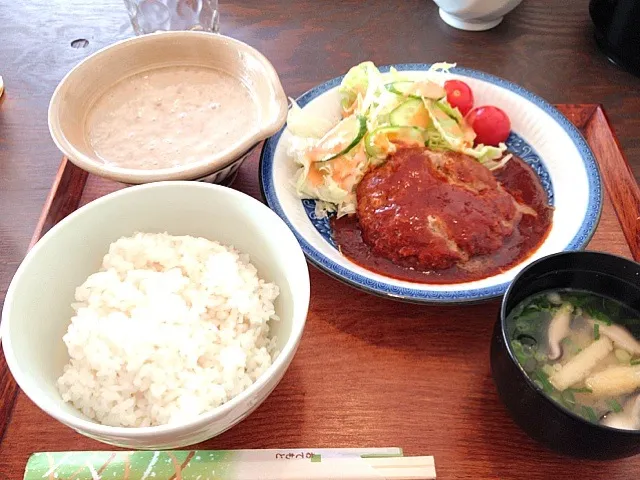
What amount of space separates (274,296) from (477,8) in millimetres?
1948

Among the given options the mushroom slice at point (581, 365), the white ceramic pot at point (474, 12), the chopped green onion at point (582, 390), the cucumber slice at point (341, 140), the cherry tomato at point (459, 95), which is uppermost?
the white ceramic pot at point (474, 12)

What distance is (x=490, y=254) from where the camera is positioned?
183cm

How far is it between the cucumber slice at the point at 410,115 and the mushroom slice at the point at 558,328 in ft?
3.22

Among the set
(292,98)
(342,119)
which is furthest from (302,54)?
(342,119)

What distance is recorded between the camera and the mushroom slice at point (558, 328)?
1.33 m

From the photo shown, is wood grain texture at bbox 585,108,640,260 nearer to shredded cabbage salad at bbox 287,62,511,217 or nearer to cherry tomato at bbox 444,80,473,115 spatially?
shredded cabbage salad at bbox 287,62,511,217

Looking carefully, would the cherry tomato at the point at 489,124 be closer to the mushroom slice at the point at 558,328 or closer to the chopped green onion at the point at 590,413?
the mushroom slice at the point at 558,328

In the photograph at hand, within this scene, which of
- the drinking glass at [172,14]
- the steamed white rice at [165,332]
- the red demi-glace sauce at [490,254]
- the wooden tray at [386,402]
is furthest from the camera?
the drinking glass at [172,14]

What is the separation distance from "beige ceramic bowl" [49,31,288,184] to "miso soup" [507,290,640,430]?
2.98ft

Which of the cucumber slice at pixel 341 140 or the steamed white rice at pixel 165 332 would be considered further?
the cucumber slice at pixel 341 140

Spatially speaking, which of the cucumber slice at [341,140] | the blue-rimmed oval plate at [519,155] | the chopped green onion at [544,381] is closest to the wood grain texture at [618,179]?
the blue-rimmed oval plate at [519,155]

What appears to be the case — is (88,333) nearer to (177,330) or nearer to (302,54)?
(177,330)

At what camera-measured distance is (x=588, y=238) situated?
1653 millimetres

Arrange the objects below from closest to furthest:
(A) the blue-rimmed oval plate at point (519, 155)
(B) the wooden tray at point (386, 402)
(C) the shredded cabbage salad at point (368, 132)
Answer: (B) the wooden tray at point (386, 402), (A) the blue-rimmed oval plate at point (519, 155), (C) the shredded cabbage salad at point (368, 132)
